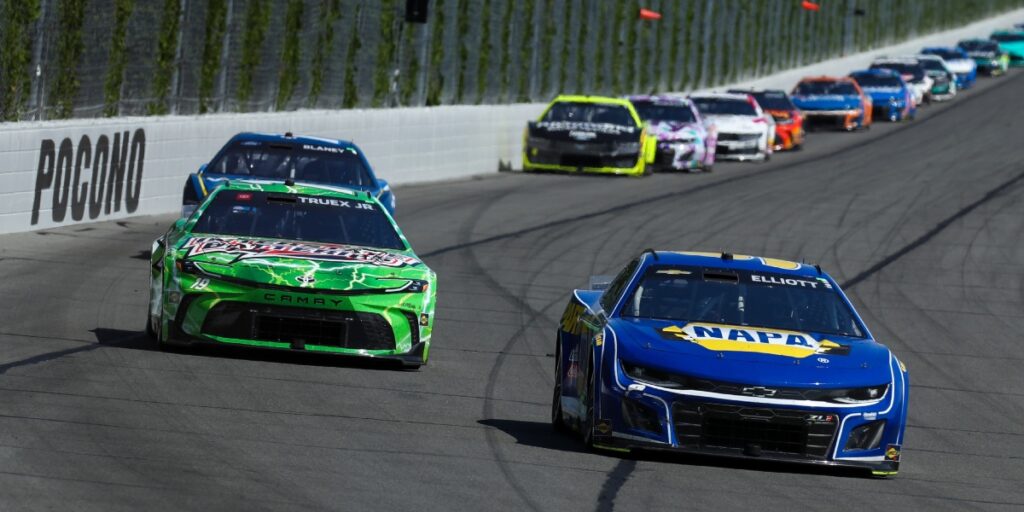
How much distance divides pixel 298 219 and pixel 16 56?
29.7 ft

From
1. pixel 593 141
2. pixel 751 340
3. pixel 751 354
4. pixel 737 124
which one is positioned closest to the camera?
pixel 751 354

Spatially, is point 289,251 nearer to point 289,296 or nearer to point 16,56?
point 289,296

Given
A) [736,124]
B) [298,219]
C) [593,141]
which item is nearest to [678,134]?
[593,141]

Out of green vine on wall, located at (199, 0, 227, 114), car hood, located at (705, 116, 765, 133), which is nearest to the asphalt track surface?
green vine on wall, located at (199, 0, 227, 114)

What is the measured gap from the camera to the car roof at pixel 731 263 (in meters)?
10.6

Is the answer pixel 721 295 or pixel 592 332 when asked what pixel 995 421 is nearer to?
pixel 721 295

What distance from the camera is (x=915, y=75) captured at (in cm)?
5628

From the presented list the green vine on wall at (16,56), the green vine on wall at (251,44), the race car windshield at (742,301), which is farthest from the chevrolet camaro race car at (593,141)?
the race car windshield at (742,301)

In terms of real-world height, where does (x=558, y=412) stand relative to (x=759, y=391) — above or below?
below

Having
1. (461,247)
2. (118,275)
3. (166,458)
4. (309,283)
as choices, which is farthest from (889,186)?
(166,458)

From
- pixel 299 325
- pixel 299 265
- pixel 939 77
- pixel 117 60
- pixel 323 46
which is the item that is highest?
pixel 117 60

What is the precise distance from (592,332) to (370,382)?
2.09 m

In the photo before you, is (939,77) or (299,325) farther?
(939,77)

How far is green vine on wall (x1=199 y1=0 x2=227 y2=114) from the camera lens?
26.4 m
